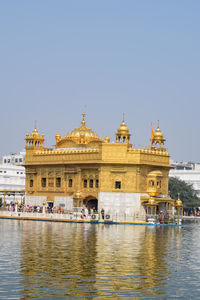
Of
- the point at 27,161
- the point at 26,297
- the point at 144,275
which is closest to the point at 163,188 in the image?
the point at 27,161

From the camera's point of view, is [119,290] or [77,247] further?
[77,247]

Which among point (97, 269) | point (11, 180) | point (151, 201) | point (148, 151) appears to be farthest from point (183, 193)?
point (97, 269)

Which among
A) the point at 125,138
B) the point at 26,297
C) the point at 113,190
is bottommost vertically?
the point at 26,297

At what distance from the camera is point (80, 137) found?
62031mm

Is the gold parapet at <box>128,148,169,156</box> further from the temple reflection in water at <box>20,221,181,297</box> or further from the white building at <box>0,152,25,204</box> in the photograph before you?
the white building at <box>0,152,25,204</box>

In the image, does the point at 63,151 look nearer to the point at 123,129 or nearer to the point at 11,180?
the point at 123,129

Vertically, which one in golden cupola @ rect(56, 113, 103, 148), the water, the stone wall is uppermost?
golden cupola @ rect(56, 113, 103, 148)

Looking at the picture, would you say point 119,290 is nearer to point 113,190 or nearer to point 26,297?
point 26,297

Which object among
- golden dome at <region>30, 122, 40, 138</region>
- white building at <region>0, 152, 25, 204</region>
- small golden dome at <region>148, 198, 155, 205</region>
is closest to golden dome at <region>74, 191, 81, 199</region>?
small golden dome at <region>148, 198, 155, 205</region>

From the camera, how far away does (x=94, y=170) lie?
186 feet

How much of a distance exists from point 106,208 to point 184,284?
120 feet

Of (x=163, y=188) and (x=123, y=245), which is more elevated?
(x=163, y=188)

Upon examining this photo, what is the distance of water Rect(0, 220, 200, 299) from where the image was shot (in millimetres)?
17953

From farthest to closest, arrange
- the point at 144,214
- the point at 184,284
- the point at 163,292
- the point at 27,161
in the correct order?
the point at 27,161 < the point at 144,214 < the point at 184,284 < the point at 163,292
